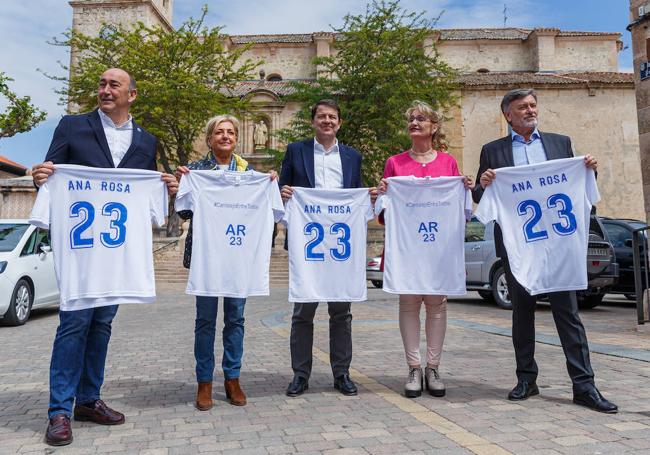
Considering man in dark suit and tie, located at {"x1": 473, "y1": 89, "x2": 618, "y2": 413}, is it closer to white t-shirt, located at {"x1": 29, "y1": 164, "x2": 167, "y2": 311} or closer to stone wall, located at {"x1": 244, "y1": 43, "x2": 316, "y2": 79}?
white t-shirt, located at {"x1": 29, "y1": 164, "x2": 167, "y2": 311}

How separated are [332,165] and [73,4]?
4301 cm

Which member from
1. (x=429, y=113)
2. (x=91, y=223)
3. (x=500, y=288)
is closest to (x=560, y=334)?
(x=429, y=113)

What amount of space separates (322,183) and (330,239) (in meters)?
0.50

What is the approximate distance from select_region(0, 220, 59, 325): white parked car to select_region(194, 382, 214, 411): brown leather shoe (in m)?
6.72

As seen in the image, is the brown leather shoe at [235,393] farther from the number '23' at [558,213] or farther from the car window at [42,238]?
the car window at [42,238]

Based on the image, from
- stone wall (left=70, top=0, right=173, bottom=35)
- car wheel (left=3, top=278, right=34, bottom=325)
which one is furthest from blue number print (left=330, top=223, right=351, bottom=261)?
stone wall (left=70, top=0, right=173, bottom=35)

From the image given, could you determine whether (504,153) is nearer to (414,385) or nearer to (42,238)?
(414,385)

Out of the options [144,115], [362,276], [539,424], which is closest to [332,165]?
[362,276]

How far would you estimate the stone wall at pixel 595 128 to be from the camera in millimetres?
38062

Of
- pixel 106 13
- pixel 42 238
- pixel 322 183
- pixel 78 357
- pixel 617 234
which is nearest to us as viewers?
pixel 78 357

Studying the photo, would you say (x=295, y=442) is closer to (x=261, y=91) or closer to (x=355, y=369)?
(x=355, y=369)

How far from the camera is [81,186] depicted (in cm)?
396

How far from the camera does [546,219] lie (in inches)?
180

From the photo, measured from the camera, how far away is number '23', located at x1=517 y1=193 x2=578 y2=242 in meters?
4.51
